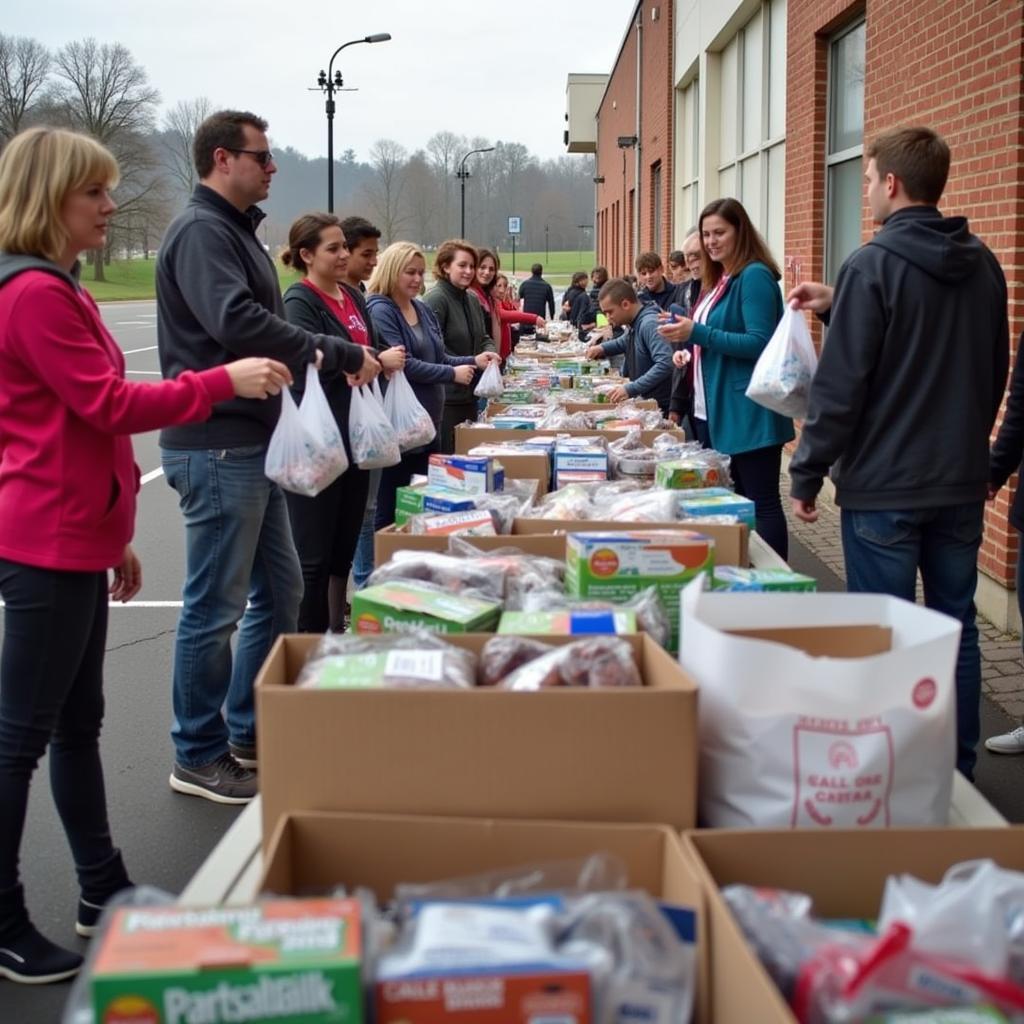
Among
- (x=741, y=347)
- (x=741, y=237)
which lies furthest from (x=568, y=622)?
(x=741, y=237)

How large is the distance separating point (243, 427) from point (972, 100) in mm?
4380

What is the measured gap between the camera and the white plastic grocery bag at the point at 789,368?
12.0 feet

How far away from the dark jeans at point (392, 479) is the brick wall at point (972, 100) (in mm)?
2979

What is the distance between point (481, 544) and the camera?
10.0ft

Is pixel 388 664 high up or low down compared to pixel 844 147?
down

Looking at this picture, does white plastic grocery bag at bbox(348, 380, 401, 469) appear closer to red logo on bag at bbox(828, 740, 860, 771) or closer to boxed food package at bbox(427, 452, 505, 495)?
boxed food package at bbox(427, 452, 505, 495)

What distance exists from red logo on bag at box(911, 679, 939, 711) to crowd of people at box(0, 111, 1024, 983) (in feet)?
5.61

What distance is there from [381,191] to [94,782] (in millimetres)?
59060

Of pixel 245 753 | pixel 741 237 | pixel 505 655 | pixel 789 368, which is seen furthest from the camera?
pixel 741 237

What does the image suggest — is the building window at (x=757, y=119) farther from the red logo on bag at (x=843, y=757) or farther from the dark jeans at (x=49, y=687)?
the red logo on bag at (x=843, y=757)

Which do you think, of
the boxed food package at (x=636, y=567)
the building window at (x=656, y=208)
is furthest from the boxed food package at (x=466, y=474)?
the building window at (x=656, y=208)

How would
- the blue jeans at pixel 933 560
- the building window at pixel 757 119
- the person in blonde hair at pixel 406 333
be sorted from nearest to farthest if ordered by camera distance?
the blue jeans at pixel 933 560, the person in blonde hair at pixel 406 333, the building window at pixel 757 119

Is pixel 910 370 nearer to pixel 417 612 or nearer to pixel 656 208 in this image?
pixel 417 612

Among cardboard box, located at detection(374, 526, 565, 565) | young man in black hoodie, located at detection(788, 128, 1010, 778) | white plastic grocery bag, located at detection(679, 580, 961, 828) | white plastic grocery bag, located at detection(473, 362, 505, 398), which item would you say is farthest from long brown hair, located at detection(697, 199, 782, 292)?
white plastic grocery bag, located at detection(679, 580, 961, 828)
